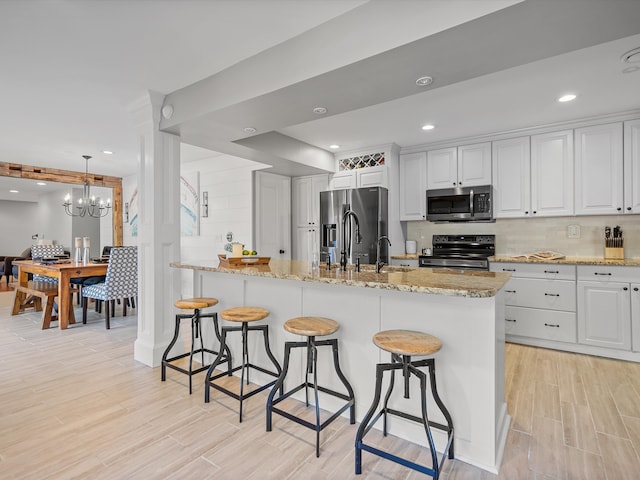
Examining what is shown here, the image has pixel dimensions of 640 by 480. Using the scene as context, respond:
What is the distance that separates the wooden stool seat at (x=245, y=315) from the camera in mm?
2168

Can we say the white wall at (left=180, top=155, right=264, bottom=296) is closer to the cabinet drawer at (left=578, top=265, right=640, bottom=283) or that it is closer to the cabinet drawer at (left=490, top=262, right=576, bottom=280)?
the cabinet drawer at (left=490, top=262, right=576, bottom=280)

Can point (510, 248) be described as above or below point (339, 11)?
below

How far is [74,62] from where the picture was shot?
238cm

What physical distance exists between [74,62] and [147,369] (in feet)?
8.11

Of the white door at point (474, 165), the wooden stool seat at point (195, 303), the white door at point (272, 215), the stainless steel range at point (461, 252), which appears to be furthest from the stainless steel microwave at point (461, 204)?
the wooden stool seat at point (195, 303)

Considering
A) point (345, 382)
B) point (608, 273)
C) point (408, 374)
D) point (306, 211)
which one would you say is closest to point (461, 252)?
point (608, 273)

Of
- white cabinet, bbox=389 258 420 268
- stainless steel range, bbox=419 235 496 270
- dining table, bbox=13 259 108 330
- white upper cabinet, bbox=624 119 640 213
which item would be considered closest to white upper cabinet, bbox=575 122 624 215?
white upper cabinet, bbox=624 119 640 213

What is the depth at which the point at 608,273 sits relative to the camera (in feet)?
10.2

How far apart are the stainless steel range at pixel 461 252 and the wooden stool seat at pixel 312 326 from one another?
7.72 ft

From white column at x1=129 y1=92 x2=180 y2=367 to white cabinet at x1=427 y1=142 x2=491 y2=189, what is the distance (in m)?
3.08

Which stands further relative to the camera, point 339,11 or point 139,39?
point 139,39

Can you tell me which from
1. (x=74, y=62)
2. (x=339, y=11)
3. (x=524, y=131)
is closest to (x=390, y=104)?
(x=339, y=11)

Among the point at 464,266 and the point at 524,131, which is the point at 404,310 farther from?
the point at 524,131

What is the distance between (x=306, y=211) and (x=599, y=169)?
11.8 feet
